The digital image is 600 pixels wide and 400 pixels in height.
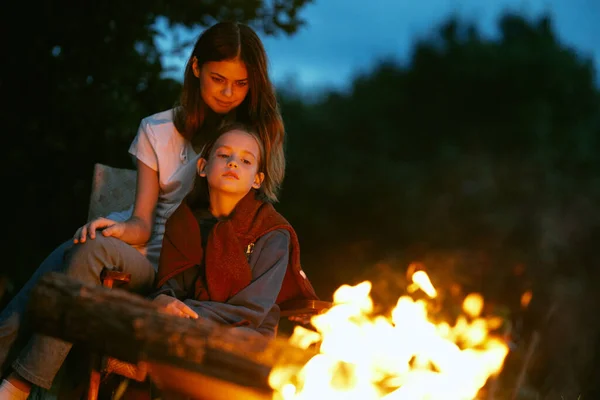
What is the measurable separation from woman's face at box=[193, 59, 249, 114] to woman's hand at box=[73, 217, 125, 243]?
0.64 meters

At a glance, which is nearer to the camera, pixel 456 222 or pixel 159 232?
pixel 159 232

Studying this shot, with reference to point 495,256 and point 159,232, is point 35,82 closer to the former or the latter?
point 159,232

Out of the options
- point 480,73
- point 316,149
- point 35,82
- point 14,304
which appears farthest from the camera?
point 316,149

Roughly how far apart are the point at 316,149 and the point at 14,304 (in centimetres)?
513

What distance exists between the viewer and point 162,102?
448 centimetres

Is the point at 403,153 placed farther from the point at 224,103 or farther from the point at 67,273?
the point at 67,273

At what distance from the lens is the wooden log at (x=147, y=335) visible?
5.39 feet

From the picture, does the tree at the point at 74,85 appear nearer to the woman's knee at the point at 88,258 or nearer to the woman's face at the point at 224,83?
the woman's face at the point at 224,83

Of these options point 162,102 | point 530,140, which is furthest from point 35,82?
point 530,140

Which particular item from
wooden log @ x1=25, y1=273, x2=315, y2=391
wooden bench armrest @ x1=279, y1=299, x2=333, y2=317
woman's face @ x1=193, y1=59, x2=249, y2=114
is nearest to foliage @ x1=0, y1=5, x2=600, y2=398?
woman's face @ x1=193, y1=59, x2=249, y2=114

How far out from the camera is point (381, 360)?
2.37 meters

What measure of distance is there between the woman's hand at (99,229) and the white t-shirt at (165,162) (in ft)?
1.07

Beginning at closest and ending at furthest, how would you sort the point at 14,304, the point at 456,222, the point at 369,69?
the point at 14,304, the point at 456,222, the point at 369,69

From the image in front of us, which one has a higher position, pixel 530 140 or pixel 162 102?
pixel 530 140
